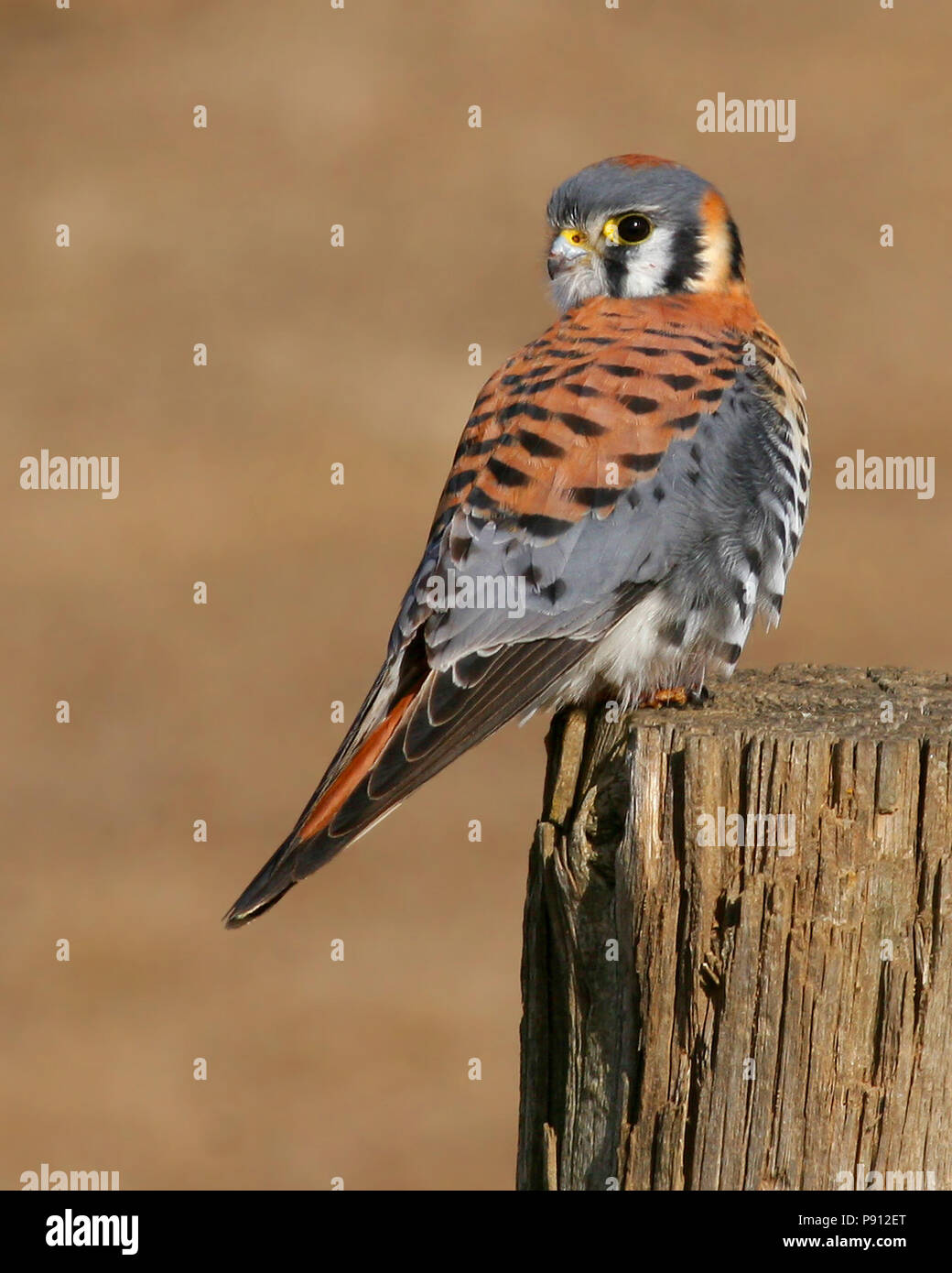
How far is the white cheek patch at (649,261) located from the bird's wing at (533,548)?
0.56m

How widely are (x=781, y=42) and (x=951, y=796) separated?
38.9ft

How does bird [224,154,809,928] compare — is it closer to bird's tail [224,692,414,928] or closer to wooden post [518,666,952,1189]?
bird's tail [224,692,414,928]

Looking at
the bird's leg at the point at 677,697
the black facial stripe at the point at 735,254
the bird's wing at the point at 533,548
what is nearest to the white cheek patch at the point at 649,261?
the black facial stripe at the point at 735,254

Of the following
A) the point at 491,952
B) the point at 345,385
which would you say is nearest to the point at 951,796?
the point at 491,952

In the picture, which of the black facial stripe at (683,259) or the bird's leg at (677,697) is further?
the black facial stripe at (683,259)

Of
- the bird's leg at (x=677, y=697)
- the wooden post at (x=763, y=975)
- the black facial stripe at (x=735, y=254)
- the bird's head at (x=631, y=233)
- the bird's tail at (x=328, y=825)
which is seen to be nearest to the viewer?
the wooden post at (x=763, y=975)

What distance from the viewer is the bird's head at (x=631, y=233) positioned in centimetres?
509

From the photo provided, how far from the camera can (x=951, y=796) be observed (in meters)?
3.27

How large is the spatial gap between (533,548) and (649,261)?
1221mm

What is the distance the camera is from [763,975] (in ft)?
10.5

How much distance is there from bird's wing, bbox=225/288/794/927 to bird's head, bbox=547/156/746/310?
0.58 metres

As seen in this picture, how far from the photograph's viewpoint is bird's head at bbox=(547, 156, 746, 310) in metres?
5.09

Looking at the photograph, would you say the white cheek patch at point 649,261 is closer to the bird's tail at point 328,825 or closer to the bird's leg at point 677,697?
the bird's leg at point 677,697

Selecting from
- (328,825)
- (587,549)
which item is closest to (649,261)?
(587,549)
